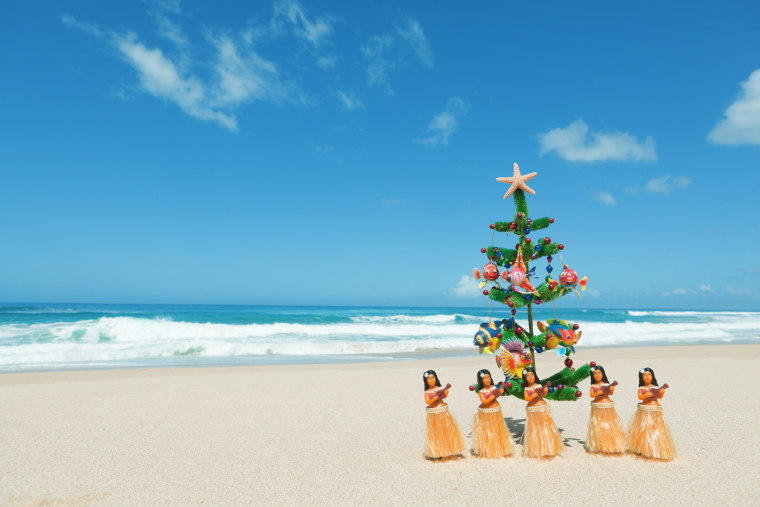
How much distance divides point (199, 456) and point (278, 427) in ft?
4.31

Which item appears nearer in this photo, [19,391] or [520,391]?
[520,391]

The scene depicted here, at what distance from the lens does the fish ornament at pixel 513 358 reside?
491 cm

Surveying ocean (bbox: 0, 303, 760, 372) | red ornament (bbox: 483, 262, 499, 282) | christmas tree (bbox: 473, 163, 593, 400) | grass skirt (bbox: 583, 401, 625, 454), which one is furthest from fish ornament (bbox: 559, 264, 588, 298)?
ocean (bbox: 0, 303, 760, 372)

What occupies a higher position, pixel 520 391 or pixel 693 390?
pixel 520 391

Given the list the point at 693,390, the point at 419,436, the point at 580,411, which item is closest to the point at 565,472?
the point at 419,436

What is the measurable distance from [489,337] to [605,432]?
1.46 m

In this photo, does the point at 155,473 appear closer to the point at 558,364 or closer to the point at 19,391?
the point at 19,391

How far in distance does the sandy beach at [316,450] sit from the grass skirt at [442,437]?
12 centimetres

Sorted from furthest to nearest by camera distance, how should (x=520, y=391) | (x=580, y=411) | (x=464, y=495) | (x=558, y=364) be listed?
(x=558, y=364)
(x=580, y=411)
(x=520, y=391)
(x=464, y=495)

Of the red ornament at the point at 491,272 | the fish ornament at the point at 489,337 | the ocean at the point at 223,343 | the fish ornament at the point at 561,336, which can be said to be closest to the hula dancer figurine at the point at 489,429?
the fish ornament at the point at 489,337

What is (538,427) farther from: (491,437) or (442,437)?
(442,437)

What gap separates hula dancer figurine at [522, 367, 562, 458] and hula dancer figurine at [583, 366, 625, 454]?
39cm

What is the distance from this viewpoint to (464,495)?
12.6 ft

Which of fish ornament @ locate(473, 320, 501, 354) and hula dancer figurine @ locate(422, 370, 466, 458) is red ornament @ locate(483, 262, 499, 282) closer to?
fish ornament @ locate(473, 320, 501, 354)
